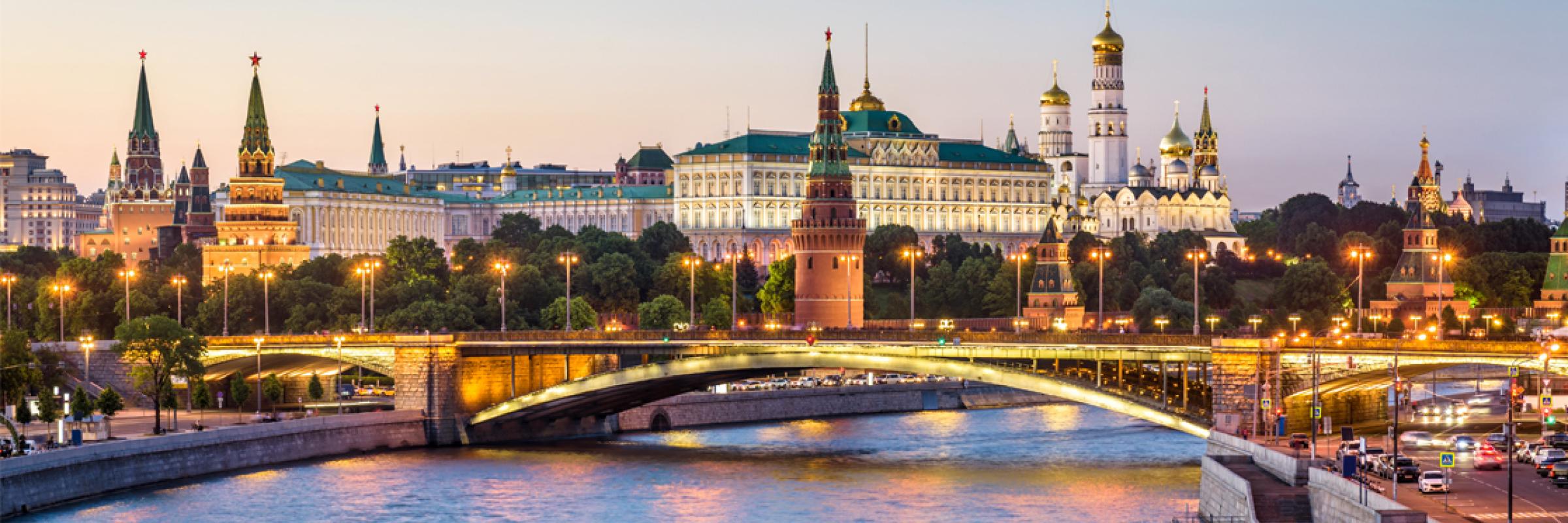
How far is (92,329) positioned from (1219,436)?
311 feet

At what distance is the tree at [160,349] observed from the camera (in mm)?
112250

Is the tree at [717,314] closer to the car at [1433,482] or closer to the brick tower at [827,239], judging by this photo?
the brick tower at [827,239]

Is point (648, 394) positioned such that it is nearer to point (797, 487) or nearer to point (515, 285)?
point (797, 487)

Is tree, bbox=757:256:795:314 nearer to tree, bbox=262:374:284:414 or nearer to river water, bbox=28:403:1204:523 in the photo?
river water, bbox=28:403:1204:523

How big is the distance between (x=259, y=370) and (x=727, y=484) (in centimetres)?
2974

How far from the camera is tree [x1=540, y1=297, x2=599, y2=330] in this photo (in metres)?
162

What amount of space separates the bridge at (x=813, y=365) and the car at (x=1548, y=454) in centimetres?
708

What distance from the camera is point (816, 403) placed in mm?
140375

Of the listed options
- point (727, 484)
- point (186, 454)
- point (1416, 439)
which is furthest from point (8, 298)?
point (1416, 439)

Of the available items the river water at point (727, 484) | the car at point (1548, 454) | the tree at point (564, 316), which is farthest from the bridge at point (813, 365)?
the tree at point (564, 316)

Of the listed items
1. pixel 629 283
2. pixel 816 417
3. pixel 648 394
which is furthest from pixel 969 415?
pixel 629 283

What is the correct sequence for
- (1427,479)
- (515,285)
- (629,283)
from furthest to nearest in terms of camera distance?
(629,283)
(515,285)
(1427,479)

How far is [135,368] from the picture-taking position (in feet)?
373

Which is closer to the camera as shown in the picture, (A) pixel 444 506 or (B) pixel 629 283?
(A) pixel 444 506
